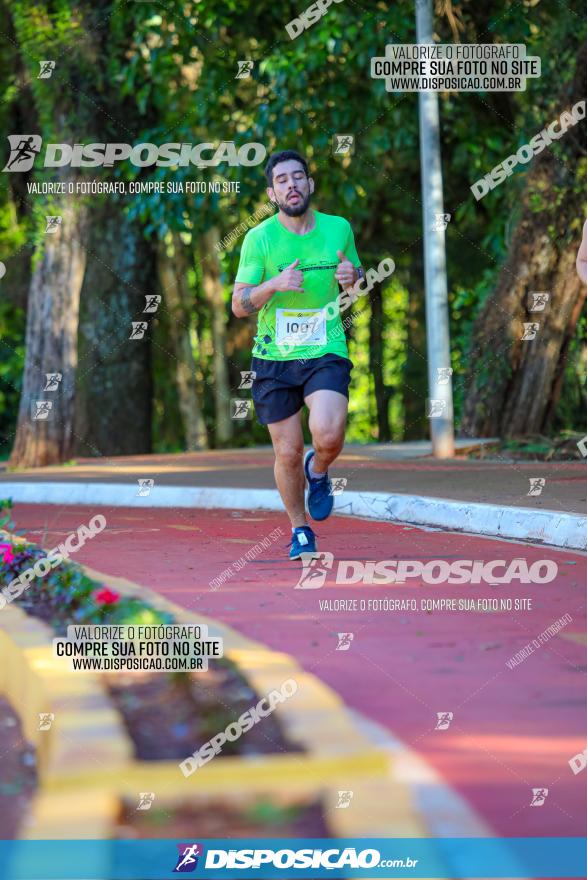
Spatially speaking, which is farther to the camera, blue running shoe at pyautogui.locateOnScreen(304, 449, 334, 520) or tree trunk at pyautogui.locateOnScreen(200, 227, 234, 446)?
tree trunk at pyautogui.locateOnScreen(200, 227, 234, 446)

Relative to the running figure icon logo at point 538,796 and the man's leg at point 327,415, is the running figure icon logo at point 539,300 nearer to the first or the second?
the man's leg at point 327,415

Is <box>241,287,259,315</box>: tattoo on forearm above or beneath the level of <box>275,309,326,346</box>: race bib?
above

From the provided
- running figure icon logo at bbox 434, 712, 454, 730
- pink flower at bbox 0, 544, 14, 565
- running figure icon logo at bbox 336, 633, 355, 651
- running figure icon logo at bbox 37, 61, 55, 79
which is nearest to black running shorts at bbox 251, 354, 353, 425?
pink flower at bbox 0, 544, 14, 565

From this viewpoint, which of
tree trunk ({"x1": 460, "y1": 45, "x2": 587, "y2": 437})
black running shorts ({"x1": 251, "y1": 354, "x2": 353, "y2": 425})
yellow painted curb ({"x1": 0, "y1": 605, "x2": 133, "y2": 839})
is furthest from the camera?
tree trunk ({"x1": 460, "y1": 45, "x2": 587, "y2": 437})

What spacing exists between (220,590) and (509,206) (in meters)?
13.5

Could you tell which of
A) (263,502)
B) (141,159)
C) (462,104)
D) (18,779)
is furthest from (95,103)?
(18,779)

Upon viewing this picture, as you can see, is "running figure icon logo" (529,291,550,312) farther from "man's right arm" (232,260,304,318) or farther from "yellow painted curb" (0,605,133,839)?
"yellow painted curb" (0,605,133,839)

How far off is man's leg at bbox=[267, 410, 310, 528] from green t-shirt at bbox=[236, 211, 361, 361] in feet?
1.30

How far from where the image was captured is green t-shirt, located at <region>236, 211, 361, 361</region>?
839 cm

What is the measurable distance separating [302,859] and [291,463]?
528cm

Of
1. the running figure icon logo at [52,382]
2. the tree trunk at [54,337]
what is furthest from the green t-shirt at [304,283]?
the tree trunk at [54,337]

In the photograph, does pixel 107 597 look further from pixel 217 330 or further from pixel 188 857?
pixel 217 330

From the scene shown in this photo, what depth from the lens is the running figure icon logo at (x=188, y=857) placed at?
140 inches

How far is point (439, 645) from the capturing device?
5.94 meters
